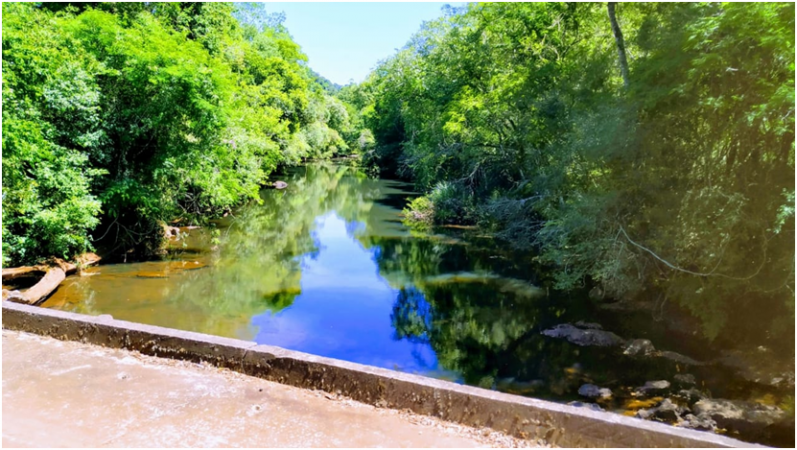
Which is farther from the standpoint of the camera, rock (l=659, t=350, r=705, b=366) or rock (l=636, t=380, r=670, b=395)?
rock (l=659, t=350, r=705, b=366)

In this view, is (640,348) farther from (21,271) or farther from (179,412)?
(21,271)

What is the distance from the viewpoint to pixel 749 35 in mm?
6961

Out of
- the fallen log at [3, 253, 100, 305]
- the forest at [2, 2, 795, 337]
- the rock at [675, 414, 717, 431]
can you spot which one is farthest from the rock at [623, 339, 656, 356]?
the fallen log at [3, 253, 100, 305]

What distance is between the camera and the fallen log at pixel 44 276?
9.96 metres

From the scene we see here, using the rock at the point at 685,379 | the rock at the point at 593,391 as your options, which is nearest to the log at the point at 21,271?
the rock at the point at 593,391

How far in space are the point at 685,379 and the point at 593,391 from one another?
166cm

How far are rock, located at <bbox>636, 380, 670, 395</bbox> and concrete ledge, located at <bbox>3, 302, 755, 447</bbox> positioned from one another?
5.17 m

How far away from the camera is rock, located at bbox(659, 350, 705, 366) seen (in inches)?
353

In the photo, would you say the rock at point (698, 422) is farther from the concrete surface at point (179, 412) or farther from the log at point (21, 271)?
the log at point (21, 271)

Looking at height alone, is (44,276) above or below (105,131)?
below

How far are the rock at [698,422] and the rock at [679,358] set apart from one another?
2250 mm

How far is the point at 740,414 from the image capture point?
6969 millimetres

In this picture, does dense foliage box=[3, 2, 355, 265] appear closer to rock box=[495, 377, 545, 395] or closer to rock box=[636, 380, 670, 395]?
rock box=[495, 377, 545, 395]

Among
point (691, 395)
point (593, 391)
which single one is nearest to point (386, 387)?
point (593, 391)
